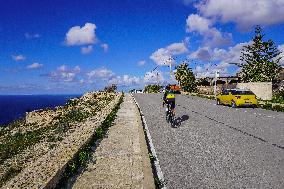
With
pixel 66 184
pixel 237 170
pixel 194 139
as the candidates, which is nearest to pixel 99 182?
pixel 66 184

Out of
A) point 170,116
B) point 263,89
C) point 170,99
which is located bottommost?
point 170,116

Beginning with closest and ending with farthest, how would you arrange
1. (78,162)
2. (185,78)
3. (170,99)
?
(78,162), (170,99), (185,78)

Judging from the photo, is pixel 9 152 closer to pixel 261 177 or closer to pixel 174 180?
pixel 174 180

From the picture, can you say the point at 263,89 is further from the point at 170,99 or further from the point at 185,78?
the point at 185,78

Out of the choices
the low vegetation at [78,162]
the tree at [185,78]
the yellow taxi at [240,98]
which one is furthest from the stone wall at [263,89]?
the tree at [185,78]

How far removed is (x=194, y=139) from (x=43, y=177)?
7.24 m

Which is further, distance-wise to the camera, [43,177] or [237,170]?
[237,170]

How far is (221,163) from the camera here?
10117mm

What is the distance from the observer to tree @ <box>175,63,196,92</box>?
298ft

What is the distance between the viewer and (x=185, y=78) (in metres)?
96.2

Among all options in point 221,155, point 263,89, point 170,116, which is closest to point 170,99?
point 170,116

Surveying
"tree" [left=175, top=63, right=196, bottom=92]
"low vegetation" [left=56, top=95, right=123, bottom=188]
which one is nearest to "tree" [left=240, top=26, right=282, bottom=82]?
"tree" [left=175, top=63, right=196, bottom=92]

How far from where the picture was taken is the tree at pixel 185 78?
90.9 m

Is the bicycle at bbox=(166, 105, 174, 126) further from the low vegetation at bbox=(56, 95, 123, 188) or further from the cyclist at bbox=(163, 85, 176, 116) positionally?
the low vegetation at bbox=(56, 95, 123, 188)
